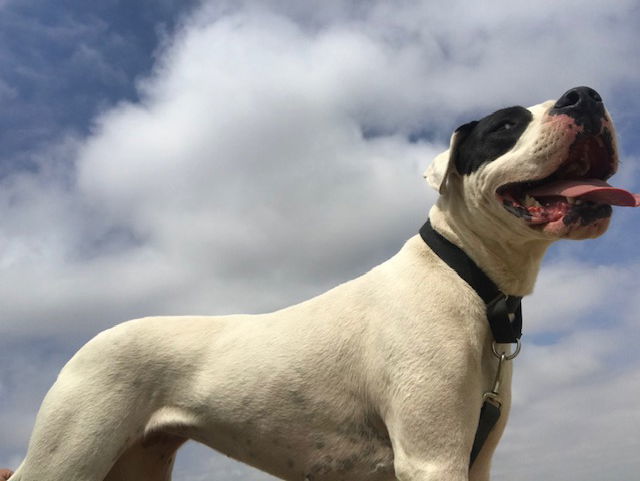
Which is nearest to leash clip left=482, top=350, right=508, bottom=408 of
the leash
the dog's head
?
the leash

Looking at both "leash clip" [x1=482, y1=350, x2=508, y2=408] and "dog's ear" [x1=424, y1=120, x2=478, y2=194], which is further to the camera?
"dog's ear" [x1=424, y1=120, x2=478, y2=194]

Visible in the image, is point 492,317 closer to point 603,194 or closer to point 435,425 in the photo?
point 435,425

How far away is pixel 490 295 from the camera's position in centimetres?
492

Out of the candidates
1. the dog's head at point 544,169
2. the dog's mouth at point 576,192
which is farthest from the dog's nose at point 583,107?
the dog's mouth at point 576,192

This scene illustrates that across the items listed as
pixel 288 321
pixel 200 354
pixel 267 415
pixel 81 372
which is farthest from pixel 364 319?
pixel 81 372

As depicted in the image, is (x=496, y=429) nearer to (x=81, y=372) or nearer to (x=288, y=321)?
(x=288, y=321)

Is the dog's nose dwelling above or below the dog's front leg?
above

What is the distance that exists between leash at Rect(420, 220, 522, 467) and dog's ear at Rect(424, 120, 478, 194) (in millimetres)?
508

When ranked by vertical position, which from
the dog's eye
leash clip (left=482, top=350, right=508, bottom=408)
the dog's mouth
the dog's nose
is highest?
the dog's eye

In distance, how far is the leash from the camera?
4.82m

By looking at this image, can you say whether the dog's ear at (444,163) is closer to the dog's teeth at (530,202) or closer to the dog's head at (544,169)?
the dog's head at (544,169)

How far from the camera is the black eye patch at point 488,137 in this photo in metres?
4.92

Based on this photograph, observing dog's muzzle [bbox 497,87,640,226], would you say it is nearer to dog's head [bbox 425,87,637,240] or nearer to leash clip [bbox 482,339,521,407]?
dog's head [bbox 425,87,637,240]

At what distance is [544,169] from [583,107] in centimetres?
54
